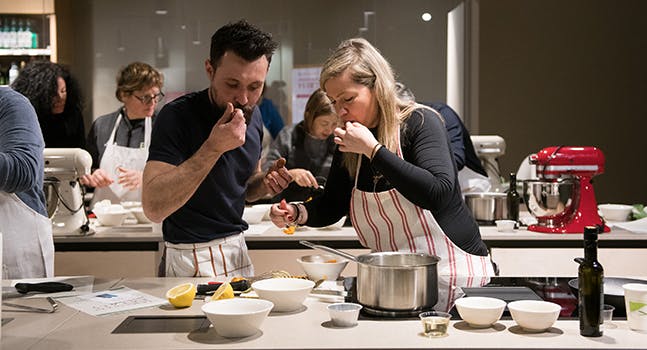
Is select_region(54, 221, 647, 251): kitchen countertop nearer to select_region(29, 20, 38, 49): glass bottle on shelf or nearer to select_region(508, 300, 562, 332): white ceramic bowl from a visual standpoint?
select_region(508, 300, 562, 332): white ceramic bowl

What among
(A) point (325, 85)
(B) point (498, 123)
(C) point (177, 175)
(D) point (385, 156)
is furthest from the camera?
(B) point (498, 123)

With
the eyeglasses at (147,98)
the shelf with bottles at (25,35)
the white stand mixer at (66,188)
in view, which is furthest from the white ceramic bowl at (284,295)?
the shelf with bottles at (25,35)

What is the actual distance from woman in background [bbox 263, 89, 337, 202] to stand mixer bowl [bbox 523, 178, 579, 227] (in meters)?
1.32

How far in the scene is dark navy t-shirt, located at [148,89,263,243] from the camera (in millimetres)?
2525

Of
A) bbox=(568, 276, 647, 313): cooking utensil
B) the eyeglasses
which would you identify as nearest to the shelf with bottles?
the eyeglasses

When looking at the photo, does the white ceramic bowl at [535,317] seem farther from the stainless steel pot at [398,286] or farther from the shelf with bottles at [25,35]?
the shelf with bottles at [25,35]

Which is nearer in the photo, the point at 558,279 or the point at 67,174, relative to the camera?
the point at 558,279

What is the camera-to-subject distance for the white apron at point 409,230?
8.27 feet

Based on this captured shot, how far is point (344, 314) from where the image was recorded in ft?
5.80

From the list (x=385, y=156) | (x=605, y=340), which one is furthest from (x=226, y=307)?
(x=605, y=340)

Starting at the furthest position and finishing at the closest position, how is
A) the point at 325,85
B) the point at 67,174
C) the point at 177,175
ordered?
the point at 67,174, the point at 325,85, the point at 177,175

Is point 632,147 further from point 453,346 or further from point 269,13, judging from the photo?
point 453,346

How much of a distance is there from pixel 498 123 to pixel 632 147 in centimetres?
125

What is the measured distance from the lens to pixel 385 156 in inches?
87.3
